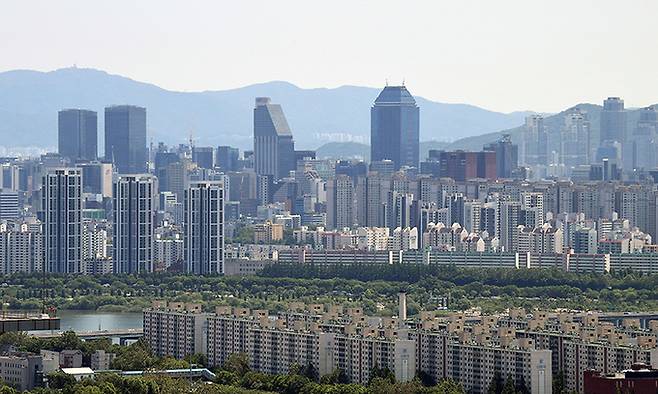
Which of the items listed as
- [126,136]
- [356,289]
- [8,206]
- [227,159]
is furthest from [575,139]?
[356,289]

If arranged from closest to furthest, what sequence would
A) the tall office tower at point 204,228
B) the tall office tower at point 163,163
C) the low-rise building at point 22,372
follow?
the low-rise building at point 22,372 < the tall office tower at point 204,228 < the tall office tower at point 163,163

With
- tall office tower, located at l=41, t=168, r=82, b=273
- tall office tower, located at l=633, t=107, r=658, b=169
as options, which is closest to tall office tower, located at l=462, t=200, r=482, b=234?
tall office tower, located at l=41, t=168, r=82, b=273

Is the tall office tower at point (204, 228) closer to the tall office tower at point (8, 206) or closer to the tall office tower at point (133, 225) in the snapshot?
the tall office tower at point (133, 225)

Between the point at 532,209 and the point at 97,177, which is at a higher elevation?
the point at 97,177

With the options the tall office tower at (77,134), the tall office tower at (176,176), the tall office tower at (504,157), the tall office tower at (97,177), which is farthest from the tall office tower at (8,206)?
the tall office tower at (504,157)

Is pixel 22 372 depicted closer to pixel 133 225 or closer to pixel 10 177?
pixel 133 225

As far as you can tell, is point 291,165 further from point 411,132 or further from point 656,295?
point 656,295

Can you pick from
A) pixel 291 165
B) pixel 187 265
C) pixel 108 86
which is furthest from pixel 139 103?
pixel 187 265

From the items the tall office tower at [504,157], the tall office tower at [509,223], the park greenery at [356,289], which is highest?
the tall office tower at [504,157]
